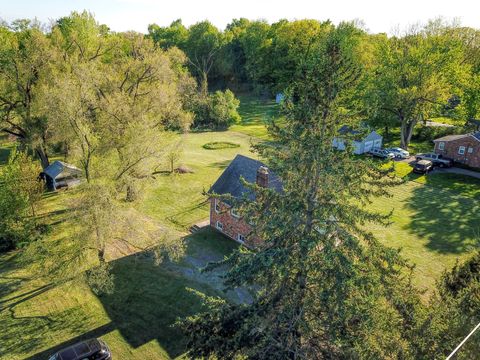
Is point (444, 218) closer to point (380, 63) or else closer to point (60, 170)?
point (380, 63)

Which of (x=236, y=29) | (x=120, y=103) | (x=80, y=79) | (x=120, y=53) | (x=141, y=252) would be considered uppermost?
(x=236, y=29)

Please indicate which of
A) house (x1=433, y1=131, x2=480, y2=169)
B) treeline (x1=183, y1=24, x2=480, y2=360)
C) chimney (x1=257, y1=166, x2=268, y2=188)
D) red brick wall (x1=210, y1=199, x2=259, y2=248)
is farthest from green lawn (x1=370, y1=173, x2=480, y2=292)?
treeline (x1=183, y1=24, x2=480, y2=360)

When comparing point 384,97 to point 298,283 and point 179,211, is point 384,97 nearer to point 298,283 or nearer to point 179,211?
point 179,211

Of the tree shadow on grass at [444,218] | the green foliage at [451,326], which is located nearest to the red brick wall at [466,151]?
the tree shadow on grass at [444,218]

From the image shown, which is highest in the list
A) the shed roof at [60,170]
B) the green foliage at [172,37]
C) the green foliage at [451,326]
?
the green foliage at [172,37]

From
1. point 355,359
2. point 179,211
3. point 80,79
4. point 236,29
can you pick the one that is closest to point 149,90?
point 80,79

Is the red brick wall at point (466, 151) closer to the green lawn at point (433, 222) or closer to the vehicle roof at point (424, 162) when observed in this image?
the green lawn at point (433, 222)
